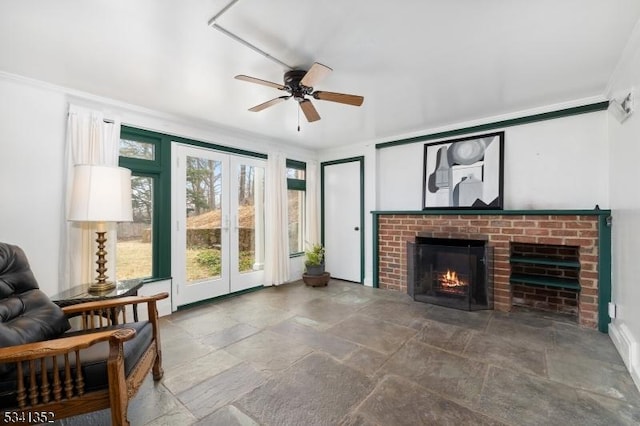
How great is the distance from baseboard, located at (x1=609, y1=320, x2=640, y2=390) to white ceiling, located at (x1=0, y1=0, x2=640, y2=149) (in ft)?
7.05

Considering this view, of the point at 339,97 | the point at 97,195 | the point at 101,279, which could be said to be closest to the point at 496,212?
the point at 339,97

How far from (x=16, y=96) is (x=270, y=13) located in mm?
2426

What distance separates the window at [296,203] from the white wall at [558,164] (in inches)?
118

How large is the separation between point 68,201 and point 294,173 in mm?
3118

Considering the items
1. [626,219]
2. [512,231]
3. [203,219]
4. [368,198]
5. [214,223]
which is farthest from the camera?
[368,198]

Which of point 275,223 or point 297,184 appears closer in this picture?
point 275,223

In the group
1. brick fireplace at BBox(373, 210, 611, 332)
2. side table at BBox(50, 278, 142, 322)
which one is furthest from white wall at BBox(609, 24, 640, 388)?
side table at BBox(50, 278, 142, 322)

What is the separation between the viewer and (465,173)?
11.8 feet

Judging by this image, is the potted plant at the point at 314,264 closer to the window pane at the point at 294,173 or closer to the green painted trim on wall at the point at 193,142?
the window pane at the point at 294,173

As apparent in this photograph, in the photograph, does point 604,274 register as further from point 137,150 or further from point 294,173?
point 137,150

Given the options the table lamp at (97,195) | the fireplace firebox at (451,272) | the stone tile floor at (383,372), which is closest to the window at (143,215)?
the stone tile floor at (383,372)

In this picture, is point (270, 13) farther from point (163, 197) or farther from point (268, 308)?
point (268, 308)

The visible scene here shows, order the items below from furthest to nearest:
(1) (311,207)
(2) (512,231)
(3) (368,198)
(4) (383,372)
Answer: (1) (311,207)
(3) (368,198)
(2) (512,231)
(4) (383,372)

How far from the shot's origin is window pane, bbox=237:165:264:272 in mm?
4137
